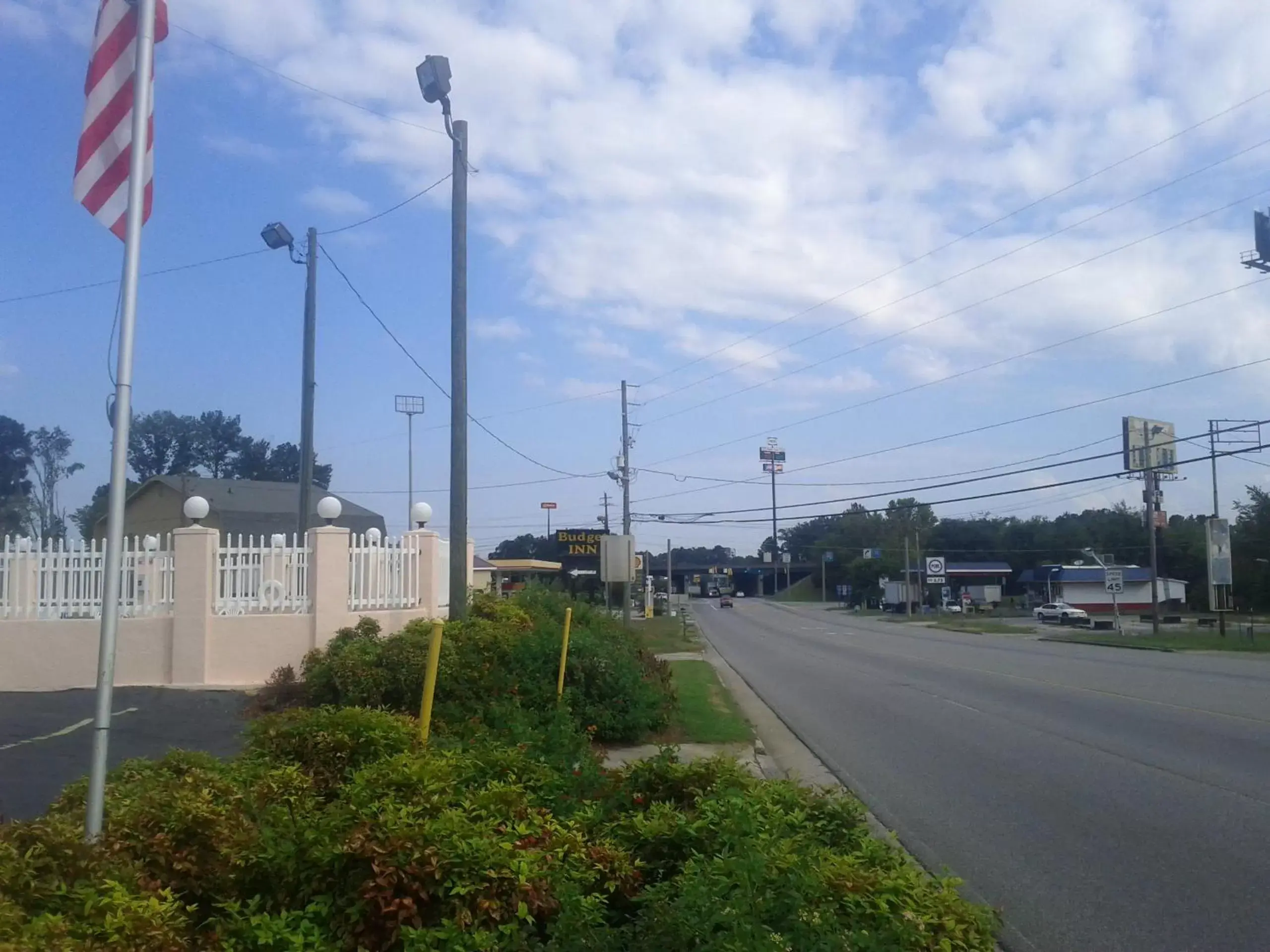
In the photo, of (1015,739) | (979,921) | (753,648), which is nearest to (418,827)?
(979,921)

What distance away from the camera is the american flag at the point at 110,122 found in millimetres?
5992

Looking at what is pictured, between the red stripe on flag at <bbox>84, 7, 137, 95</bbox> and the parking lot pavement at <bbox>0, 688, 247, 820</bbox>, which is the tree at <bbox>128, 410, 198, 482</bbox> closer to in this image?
the parking lot pavement at <bbox>0, 688, 247, 820</bbox>

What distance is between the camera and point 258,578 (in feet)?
52.9

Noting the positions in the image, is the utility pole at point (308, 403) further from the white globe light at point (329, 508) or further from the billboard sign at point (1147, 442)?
the billboard sign at point (1147, 442)

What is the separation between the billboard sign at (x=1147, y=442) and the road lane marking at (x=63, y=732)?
1671 inches

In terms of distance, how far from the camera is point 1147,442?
5116cm

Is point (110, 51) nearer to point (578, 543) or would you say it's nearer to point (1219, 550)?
point (578, 543)

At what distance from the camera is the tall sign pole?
5.29 m

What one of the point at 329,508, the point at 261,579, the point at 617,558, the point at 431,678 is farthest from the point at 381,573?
the point at 431,678

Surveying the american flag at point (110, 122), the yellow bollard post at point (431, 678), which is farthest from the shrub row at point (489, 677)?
the american flag at point (110, 122)

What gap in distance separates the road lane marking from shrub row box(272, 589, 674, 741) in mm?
1696

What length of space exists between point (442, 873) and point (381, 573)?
13.8 meters

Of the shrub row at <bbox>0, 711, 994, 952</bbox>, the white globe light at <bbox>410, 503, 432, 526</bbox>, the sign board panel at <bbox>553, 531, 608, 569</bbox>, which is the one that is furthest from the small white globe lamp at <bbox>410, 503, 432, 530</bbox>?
the sign board panel at <bbox>553, 531, 608, 569</bbox>

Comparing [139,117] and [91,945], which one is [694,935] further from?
[139,117]
